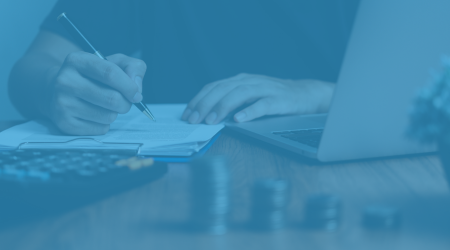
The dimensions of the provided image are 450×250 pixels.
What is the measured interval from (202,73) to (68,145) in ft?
2.82

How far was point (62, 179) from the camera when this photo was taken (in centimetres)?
42

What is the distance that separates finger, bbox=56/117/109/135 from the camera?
2.37 ft

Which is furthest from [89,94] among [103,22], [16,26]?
[16,26]

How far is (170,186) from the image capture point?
1.53ft

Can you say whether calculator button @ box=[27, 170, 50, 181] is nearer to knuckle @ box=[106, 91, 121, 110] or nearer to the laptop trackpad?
knuckle @ box=[106, 91, 121, 110]

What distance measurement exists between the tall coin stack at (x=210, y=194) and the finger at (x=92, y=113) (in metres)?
0.44

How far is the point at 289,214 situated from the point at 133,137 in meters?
0.39

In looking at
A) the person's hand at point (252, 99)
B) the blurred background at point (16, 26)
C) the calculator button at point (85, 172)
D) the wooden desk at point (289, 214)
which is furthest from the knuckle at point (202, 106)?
the blurred background at point (16, 26)

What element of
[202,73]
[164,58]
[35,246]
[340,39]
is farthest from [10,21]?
[35,246]

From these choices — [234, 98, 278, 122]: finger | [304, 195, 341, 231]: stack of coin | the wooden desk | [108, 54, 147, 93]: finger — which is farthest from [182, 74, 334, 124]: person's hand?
[304, 195, 341, 231]: stack of coin

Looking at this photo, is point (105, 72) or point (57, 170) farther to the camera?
point (105, 72)

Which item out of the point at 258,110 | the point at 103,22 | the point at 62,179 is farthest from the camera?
the point at 103,22

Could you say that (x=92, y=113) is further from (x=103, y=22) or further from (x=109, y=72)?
(x=103, y=22)

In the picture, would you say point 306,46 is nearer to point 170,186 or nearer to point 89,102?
point 89,102
